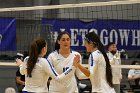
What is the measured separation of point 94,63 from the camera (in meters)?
5.55

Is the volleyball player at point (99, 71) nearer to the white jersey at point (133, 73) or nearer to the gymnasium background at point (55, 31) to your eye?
the gymnasium background at point (55, 31)

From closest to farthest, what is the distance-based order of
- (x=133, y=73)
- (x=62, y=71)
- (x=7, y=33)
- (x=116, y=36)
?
(x=62, y=71)
(x=133, y=73)
(x=7, y=33)
(x=116, y=36)

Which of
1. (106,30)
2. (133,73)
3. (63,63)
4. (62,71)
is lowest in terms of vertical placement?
(133,73)

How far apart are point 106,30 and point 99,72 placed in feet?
21.3

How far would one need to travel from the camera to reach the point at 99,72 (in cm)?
560

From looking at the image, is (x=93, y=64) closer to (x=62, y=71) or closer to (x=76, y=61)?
(x=76, y=61)

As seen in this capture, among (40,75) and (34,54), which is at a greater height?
(34,54)

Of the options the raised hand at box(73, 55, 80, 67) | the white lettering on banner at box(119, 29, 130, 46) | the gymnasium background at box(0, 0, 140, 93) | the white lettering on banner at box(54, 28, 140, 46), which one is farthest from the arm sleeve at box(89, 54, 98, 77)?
the white lettering on banner at box(119, 29, 130, 46)

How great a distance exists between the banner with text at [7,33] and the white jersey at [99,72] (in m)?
6.27

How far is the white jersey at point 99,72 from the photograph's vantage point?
5551 mm

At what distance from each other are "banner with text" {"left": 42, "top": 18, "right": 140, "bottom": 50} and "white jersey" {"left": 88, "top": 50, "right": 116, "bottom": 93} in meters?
5.57

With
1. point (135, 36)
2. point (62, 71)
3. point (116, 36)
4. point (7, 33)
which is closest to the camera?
point (62, 71)

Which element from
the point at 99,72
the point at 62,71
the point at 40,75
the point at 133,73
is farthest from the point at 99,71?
the point at 133,73

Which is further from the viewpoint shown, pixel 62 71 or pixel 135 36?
pixel 135 36
